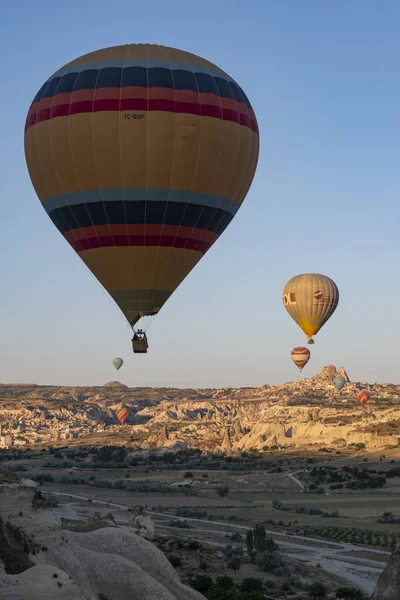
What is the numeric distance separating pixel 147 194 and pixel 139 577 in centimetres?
1853

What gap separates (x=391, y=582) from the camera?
26641mm

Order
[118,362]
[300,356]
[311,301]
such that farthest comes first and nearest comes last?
[118,362], [300,356], [311,301]

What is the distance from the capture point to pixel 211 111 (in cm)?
3850

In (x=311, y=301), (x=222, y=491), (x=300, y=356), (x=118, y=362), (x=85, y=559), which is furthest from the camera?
(x=118, y=362)

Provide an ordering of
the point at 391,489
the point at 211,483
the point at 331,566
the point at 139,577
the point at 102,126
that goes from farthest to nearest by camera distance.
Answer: the point at 211,483 → the point at 391,489 → the point at 331,566 → the point at 102,126 → the point at 139,577

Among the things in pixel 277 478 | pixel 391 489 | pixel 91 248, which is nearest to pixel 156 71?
pixel 91 248

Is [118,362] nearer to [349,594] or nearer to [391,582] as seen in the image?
[349,594]

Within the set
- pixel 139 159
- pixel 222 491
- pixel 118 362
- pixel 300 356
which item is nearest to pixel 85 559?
pixel 139 159

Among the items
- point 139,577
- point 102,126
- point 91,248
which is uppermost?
point 102,126

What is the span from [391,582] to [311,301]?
63.6 meters

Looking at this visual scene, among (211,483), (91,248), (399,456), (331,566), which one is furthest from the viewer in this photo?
(399,456)

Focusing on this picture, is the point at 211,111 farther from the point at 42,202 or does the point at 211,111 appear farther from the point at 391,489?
the point at 391,489

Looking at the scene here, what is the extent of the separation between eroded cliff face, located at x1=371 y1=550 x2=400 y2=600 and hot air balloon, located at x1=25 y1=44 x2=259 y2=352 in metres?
16.5

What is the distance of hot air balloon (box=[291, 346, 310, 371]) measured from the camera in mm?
111000
